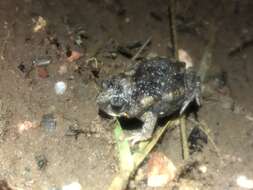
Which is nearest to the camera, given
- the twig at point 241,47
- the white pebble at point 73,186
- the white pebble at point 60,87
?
the white pebble at point 73,186

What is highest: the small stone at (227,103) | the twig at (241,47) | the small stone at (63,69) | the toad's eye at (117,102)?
the twig at (241,47)

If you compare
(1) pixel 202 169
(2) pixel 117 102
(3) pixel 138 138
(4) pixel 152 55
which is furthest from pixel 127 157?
(4) pixel 152 55

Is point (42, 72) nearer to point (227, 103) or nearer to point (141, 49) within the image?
point (141, 49)

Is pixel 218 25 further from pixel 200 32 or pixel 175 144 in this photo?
pixel 175 144

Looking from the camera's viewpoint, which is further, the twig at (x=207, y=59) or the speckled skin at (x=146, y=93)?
the twig at (x=207, y=59)

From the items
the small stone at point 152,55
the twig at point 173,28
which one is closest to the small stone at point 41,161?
the small stone at point 152,55

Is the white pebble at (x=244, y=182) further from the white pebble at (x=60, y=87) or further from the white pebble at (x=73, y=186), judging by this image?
the white pebble at (x=60, y=87)
